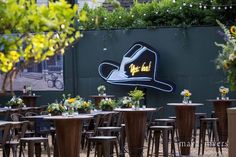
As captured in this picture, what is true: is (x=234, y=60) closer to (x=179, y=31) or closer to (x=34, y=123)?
(x=34, y=123)

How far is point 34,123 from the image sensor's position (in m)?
12.7

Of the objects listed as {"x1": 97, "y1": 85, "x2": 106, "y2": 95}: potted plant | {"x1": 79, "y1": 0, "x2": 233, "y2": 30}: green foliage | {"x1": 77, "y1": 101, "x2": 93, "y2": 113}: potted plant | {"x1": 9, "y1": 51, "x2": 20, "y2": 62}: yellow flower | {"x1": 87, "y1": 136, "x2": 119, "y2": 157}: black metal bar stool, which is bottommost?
{"x1": 87, "y1": 136, "x2": 119, "y2": 157}: black metal bar stool

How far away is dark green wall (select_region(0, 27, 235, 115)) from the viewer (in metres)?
17.8

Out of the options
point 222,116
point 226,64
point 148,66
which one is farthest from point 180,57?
point 226,64

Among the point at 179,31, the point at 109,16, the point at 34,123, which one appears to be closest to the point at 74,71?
the point at 109,16

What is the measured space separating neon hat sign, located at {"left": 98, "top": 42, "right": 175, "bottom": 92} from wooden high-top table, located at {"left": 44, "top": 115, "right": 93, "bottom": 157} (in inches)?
341

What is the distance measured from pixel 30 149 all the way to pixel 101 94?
24.5 feet

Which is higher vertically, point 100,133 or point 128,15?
point 128,15

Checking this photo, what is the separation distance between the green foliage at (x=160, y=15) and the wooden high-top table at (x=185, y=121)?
5.70 m

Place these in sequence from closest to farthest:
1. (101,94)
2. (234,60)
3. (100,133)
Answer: (234,60), (100,133), (101,94)

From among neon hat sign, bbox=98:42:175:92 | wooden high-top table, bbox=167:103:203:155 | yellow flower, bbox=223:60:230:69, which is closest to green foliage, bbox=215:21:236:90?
yellow flower, bbox=223:60:230:69

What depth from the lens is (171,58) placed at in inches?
712

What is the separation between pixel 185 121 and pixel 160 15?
21.3ft

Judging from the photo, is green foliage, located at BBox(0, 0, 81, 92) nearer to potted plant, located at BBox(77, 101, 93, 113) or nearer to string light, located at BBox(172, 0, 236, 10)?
potted plant, located at BBox(77, 101, 93, 113)
